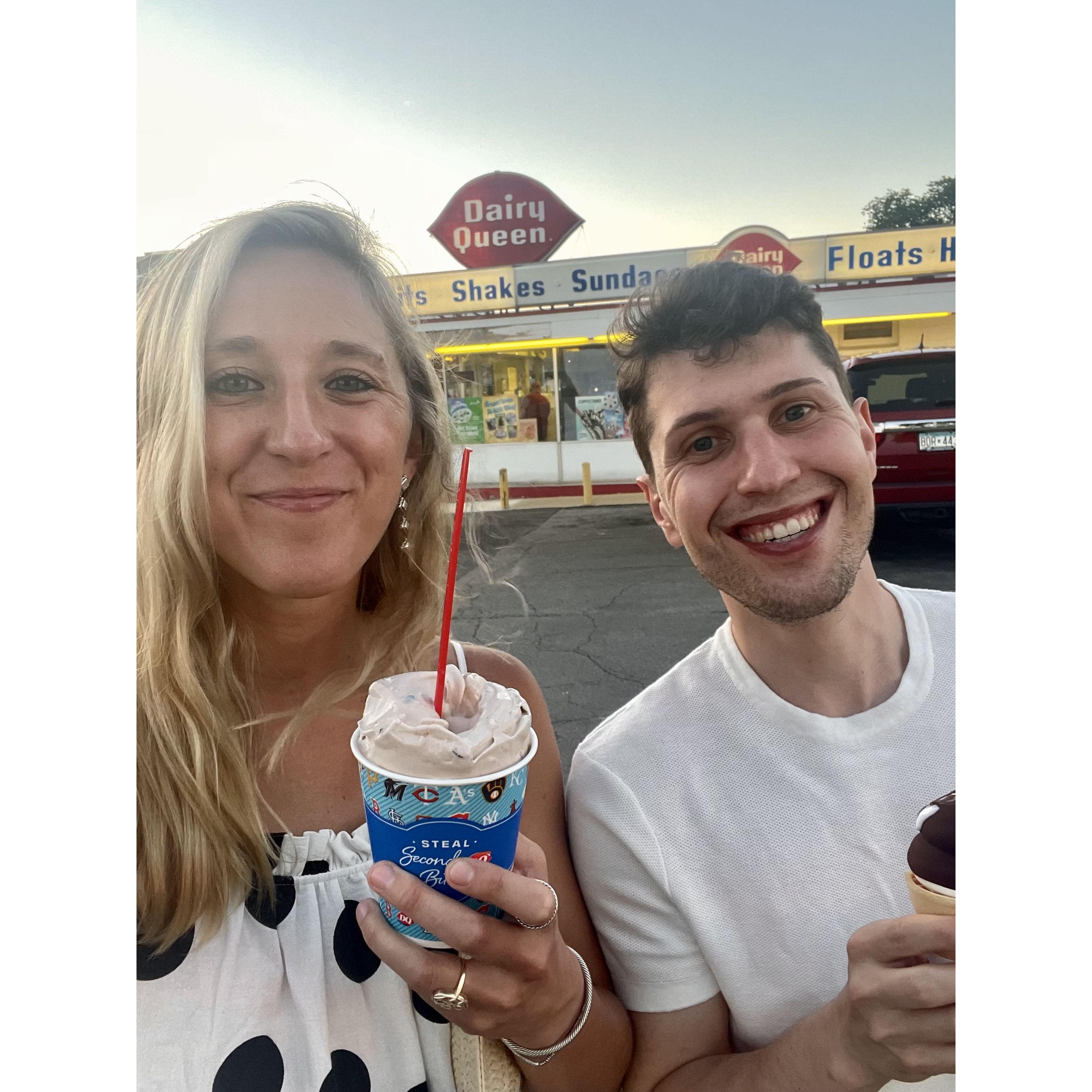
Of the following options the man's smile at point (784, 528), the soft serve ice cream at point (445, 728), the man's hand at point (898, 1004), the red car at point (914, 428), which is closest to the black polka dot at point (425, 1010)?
the soft serve ice cream at point (445, 728)

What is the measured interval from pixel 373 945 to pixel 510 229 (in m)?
0.95

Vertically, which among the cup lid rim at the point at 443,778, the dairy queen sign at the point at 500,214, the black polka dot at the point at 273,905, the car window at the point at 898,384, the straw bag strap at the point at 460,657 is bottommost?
the black polka dot at the point at 273,905

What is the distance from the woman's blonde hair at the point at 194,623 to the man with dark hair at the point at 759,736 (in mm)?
399

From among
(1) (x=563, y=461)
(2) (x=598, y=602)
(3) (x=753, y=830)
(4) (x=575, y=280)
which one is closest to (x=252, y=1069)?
(3) (x=753, y=830)

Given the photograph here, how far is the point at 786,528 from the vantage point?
92cm

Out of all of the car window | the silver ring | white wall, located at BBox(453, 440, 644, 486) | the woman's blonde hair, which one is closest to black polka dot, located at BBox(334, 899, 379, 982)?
the woman's blonde hair

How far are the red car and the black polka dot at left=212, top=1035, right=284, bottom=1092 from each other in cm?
94

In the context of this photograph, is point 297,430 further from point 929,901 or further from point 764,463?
point 929,901

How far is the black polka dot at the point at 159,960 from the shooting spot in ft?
2.61

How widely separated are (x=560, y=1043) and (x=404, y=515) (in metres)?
0.73

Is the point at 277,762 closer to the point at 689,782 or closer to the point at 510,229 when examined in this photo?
the point at 689,782

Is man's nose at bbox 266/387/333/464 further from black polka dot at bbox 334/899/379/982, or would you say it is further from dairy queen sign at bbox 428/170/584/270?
black polka dot at bbox 334/899/379/982

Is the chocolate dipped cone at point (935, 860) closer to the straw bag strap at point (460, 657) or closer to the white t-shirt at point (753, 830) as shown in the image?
the white t-shirt at point (753, 830)
